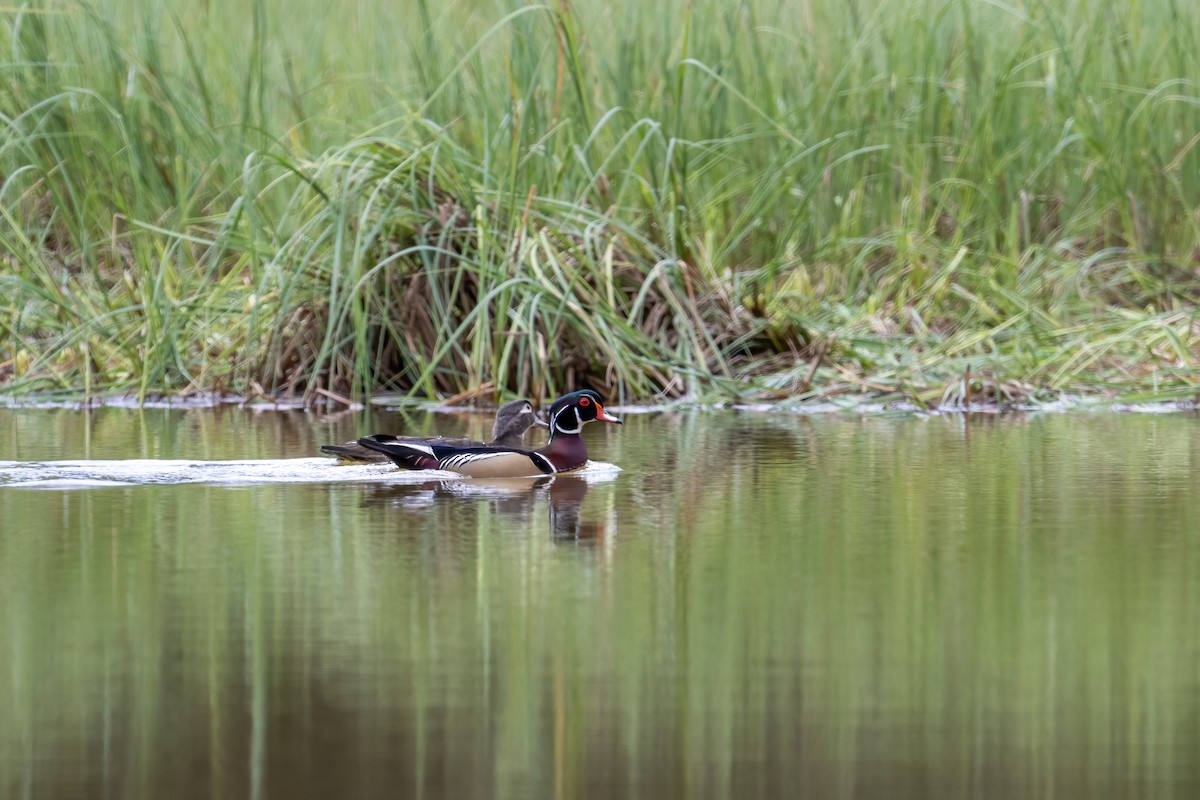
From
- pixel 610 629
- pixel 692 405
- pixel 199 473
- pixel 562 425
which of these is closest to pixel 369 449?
pixel 199 473

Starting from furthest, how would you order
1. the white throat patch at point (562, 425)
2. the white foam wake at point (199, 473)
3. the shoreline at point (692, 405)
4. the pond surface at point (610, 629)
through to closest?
the shoreline at point (692, 405) < the white throat patch at point (562, 425) < the white foam wake at point (199, 473) < the pond surface at point (610, 629)

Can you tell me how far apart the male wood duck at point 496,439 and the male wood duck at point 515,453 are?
4 centimetres

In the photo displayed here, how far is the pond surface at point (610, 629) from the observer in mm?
4121

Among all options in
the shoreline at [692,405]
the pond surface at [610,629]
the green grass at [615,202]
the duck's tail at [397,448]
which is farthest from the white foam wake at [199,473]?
the shoreline at [692,405]

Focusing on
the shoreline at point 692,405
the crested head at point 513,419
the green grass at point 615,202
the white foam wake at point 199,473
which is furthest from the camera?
the green grass at point 615,202

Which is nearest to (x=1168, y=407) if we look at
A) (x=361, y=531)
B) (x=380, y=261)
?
(x=380, y=261)

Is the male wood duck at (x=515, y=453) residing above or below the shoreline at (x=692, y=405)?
below

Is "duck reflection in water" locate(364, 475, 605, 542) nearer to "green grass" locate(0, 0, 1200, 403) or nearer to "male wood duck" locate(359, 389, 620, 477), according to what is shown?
"male wood duck" locate(359, 389, 620, 477)

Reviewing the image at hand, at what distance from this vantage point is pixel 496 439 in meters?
9.94

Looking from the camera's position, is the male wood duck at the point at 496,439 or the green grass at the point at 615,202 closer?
the male wood duck at the point at 496,439

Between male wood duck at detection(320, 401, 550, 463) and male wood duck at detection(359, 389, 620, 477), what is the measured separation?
0.12 feet

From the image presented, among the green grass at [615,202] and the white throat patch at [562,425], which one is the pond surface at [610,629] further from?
the green grass at [615,202]

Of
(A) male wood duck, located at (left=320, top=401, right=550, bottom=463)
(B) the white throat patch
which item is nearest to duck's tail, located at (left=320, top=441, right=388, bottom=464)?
(A) male wood duck, located at (left=320, top=401, right=550, bottom=463)

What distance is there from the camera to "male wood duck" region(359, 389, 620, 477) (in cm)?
903
